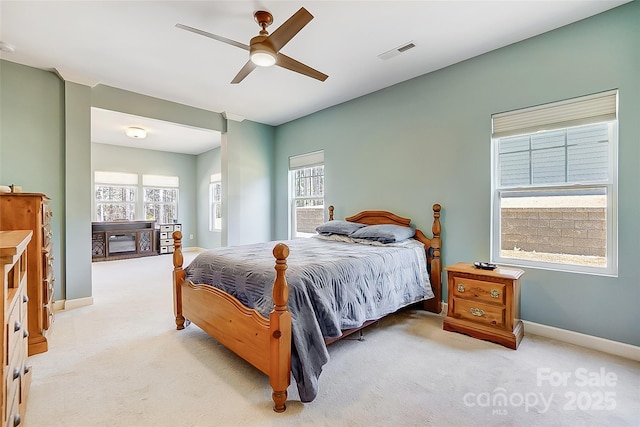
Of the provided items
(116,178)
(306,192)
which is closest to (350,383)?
(306,192)

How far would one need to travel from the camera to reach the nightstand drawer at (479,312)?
2.41 m

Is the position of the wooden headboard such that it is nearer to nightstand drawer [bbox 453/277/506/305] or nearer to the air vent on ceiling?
nightstand drawer [bbox 453/277/506/305]

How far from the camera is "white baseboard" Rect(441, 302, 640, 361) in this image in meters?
2.19

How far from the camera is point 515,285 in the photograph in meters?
2.39

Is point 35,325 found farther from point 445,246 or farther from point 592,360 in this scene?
point 592,360

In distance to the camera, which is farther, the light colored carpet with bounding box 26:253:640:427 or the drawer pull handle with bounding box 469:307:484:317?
the drawer pull handle with bounding box 469:307:484:317

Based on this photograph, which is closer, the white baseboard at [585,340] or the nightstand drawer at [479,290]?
the white baseboard at [585,340]

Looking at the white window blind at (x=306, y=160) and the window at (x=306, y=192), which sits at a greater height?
the white window blind at (x=306, y=160)

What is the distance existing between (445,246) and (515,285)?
87cm

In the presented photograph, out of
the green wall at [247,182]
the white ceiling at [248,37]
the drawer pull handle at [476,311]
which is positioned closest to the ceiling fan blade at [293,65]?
the white ceiling at [248,37]

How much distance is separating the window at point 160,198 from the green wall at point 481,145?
195 inches

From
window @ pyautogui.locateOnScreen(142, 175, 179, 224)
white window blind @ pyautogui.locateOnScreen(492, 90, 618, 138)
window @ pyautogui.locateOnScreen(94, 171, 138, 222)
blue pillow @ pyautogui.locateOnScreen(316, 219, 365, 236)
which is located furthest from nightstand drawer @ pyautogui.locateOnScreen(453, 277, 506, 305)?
window @ pyautogui.locateOnScreen(94, 171, 138, 222)

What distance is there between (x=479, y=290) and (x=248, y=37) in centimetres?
302

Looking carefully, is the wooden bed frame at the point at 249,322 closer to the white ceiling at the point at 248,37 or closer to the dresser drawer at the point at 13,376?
the dresser drawer at the point at 13,376
